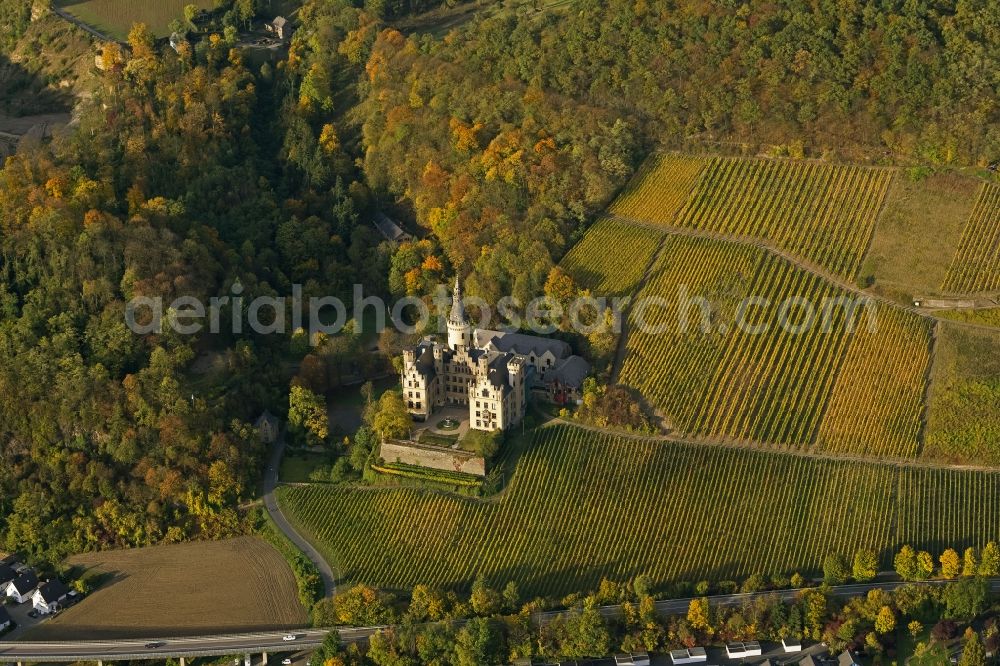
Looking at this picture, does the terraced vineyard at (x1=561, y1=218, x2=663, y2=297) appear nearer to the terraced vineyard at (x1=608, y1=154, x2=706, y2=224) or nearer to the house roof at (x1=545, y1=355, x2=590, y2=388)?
the terraced vineyard at (x1=608, y1=154, x2=706, y2=224)

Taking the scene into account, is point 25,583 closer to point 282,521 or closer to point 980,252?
point 282,521

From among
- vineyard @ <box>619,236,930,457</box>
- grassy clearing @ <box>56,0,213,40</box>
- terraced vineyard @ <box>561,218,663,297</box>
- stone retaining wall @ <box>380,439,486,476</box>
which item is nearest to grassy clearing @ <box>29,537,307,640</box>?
stone retaining wall @ <box>380,439,486,476</box>

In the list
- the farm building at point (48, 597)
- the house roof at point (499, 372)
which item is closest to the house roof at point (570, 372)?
the house roof at point (499, 372)

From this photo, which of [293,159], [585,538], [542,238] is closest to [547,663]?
[585,538]

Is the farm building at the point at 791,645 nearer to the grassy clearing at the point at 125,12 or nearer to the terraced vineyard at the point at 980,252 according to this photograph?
the terraced vineyard at the point at 980,252

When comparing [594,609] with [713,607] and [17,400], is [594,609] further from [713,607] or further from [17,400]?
[17,400]

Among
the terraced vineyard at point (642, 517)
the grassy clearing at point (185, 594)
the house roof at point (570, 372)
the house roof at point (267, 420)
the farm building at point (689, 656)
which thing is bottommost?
the farm building at point (689, 656)
